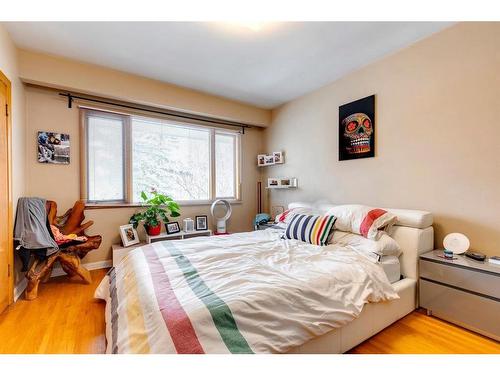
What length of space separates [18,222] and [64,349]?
147 cm

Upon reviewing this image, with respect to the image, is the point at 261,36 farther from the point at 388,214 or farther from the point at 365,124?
the point at 388,214

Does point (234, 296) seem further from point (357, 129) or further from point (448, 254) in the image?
point (357, 129)

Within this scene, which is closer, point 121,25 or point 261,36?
point 121,25

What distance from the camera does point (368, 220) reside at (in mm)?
2125

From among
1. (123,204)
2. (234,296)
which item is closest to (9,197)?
(123,204)

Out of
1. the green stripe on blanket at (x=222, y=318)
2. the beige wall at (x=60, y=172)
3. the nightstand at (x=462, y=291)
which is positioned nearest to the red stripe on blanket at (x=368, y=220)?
the nightstand at (x=462, y=291)

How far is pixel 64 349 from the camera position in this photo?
1.53 m

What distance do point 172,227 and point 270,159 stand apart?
6.45 feet

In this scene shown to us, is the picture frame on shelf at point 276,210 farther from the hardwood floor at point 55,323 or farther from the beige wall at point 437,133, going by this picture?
the hardwood floor at point 55,323

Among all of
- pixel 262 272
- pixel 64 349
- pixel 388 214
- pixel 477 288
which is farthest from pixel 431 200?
pixel 64 349

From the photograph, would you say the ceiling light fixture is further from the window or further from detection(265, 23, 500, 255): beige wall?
the window

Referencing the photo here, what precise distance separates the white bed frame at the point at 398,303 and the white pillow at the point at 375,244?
0.39 feet

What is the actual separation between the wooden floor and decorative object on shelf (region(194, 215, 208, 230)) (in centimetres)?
162
